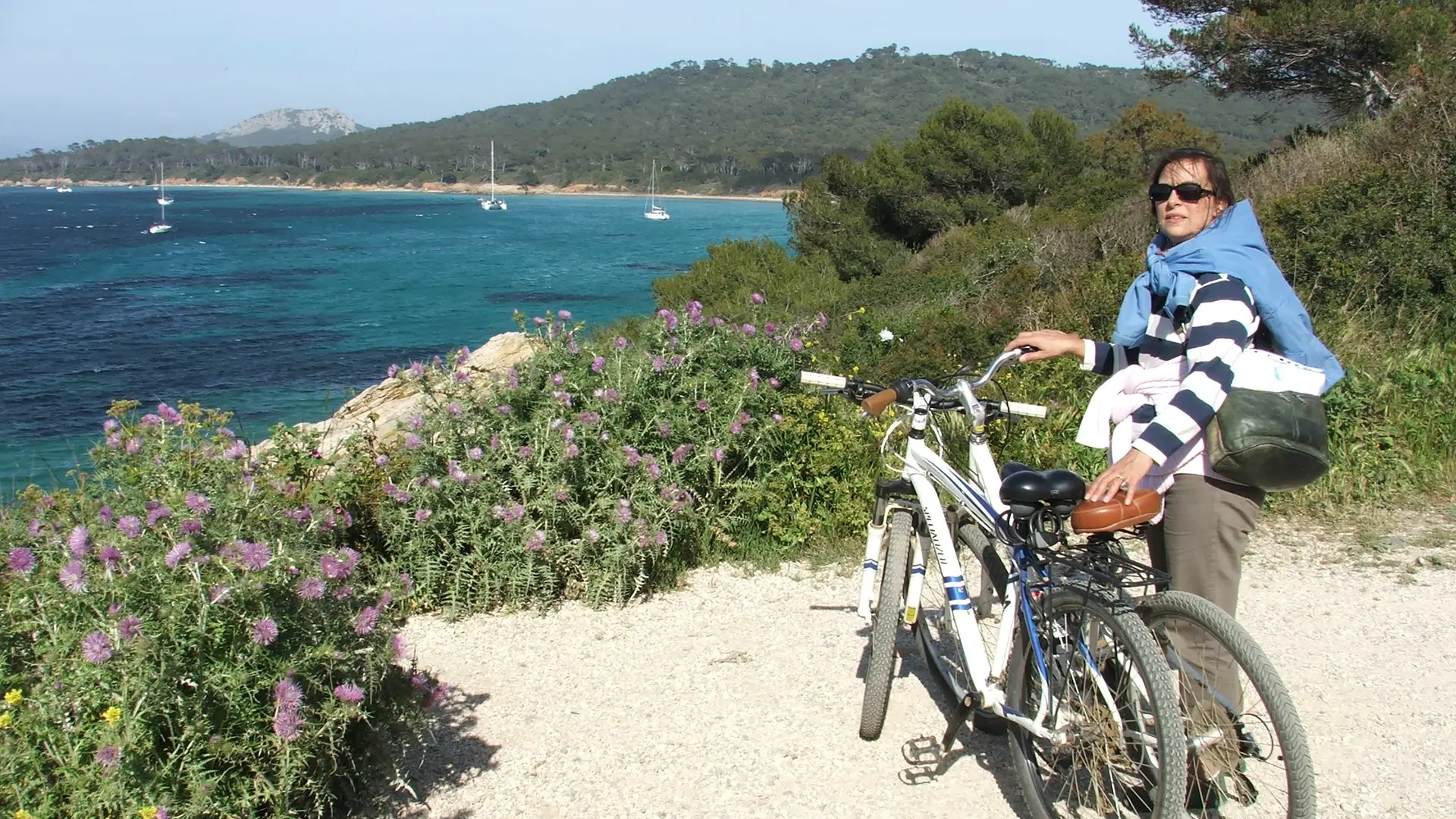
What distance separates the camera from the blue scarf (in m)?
2.72

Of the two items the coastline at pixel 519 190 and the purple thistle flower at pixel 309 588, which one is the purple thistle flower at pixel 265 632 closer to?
the purple thistle flower at pixel 309 588

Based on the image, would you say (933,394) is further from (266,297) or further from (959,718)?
(266,297)

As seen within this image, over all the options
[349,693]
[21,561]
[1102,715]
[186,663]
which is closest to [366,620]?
[349,693]

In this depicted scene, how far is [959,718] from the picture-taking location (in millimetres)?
3338

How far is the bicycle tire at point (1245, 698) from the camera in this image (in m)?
2.50

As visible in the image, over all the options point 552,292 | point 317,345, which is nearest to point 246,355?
point 317,345

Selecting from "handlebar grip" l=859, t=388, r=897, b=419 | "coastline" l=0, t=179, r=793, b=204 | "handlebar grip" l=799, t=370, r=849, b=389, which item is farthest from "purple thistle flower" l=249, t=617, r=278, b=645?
"coastline" l=0, t=179, r=793, b=204

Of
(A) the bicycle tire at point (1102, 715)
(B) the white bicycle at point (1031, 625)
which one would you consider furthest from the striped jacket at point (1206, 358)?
(A) the bicycle tire at point (1102, 715)

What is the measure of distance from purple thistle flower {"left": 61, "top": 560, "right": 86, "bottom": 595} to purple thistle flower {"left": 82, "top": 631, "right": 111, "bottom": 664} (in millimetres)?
124

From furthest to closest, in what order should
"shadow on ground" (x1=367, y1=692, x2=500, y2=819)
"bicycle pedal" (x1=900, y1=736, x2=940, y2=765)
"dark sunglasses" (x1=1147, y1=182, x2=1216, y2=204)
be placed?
1. "bicycle pedal" (x1=900, y1=736, x2=940, y2=765)
2. "shadow on ground" (x1=367, y1=692, x2=500, y2=819)
3. "dark sunglasses" (x1=1147, y1=182, x2=1216, y2=204)

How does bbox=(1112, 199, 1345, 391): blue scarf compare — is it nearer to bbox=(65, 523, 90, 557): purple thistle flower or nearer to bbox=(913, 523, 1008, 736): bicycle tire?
bbox=(913, 523, 1008, 736): bicycle tire

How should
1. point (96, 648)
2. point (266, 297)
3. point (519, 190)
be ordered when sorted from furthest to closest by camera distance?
point (519, 190) < point (266, 297) < point (96, 648)

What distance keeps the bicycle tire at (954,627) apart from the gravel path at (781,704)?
0.17 metres

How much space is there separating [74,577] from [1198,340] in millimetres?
2786
